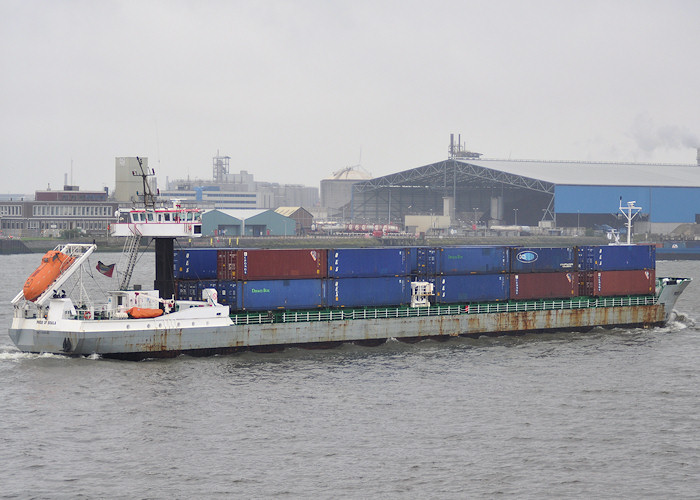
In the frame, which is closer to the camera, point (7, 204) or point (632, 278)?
point (632, 278)

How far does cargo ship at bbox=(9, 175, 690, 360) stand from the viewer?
152 feet

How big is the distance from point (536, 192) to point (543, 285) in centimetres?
12264

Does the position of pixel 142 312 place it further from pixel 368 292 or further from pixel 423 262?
pixel 423 262

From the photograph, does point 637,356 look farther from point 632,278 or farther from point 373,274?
point 373,274

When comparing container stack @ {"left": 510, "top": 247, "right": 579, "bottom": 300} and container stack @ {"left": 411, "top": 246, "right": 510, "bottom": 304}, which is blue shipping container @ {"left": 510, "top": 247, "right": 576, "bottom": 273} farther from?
container stack @ {"left": 411, "top": 246, "right": 510, "bottom": 304}

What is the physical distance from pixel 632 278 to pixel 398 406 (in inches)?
1231

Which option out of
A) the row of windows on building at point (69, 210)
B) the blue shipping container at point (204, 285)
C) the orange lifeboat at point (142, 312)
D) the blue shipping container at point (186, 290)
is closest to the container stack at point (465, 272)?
the blue shipping container at point (204, 285)

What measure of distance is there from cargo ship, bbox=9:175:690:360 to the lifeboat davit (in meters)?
0.06

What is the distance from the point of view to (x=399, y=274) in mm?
55156

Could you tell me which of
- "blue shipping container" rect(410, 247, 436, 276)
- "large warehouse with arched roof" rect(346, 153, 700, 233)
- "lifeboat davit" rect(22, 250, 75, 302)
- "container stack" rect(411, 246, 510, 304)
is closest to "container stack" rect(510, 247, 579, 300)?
"container stack" rect(411, 246, 510, 304)

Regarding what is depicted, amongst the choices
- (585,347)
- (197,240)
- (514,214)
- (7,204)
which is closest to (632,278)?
(585,347)

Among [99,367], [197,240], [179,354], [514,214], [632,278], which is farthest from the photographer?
[514,214]

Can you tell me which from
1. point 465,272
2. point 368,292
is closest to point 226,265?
point 368,292

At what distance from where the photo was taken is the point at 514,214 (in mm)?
184875
